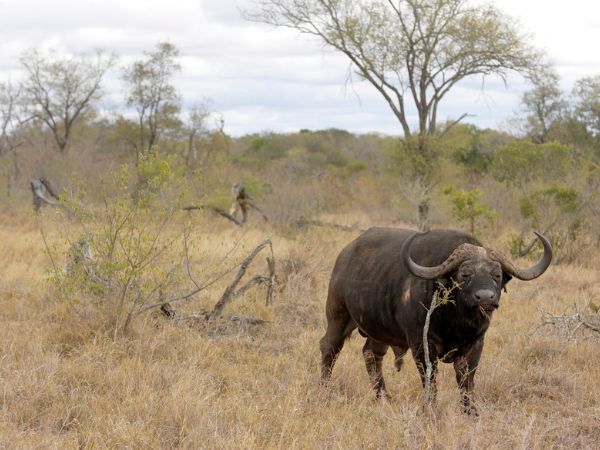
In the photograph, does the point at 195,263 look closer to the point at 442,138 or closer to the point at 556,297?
the point at 556,297

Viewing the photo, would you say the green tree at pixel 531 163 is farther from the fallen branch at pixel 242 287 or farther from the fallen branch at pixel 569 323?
the fallen branch at pixel 242 287

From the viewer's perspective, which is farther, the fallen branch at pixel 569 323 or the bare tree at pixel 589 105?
the bare tree at pixel 589 105

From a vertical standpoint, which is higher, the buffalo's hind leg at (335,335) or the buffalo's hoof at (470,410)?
the buffalo's hind leg at (335,335)

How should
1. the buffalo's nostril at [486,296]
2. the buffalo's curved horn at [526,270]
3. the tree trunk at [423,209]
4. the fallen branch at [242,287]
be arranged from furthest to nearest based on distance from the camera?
the tree trunk at [423,209] → the fallen branch at [242,287] → the buffalo's curved horn at [526,270] → the buffalo's nostril at [486,296]

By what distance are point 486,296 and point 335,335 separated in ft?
6.19

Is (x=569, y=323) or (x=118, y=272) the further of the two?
(x=569, y=323)

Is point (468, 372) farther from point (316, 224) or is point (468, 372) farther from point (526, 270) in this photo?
point (316, 224)

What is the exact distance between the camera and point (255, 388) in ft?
18.8

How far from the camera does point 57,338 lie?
6633 millimetres

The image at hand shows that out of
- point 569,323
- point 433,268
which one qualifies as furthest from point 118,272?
point 569,323

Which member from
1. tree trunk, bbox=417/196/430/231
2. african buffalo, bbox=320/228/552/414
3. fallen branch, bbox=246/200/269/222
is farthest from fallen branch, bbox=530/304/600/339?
fallen branch, bbox=246/200/269/222

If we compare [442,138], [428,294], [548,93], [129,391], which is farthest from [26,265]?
[548,93]

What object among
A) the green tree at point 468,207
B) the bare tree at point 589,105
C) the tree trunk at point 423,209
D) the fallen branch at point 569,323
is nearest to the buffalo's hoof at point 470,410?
the fallen branch at point 569,323

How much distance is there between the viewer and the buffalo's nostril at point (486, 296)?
184 inches
